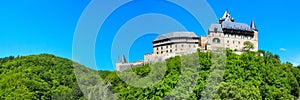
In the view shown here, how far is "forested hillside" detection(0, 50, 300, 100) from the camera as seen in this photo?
42875 millimetres

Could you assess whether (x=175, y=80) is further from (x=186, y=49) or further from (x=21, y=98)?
(x=21, y=98)

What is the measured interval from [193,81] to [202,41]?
14268mm

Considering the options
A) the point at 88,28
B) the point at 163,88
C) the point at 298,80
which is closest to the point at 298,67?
the point at 298,80

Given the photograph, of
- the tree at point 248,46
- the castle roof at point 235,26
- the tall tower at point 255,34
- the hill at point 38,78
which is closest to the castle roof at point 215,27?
the castle roof at point 235,26

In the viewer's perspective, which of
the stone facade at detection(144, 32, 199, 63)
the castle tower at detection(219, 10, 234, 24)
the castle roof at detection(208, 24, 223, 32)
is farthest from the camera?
the castle tower at detection(219, 10, 234, 24)

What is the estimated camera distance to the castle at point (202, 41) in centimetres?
5734

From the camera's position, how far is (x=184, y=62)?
48.4 m

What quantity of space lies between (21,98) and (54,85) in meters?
7.58

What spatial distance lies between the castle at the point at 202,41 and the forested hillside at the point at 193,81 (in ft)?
15.4

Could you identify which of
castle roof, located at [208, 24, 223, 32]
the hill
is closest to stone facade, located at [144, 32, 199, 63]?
castle roof, located at [208, 24, 223, 32]

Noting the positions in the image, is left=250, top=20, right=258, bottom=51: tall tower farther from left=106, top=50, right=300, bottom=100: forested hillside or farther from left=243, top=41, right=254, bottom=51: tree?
left=106, top=50, right=300, bottom=100: forested hillside

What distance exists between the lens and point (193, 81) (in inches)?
1738

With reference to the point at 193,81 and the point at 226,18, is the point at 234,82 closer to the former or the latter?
the point at 193,81

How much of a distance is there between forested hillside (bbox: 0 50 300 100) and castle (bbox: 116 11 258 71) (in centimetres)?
471
